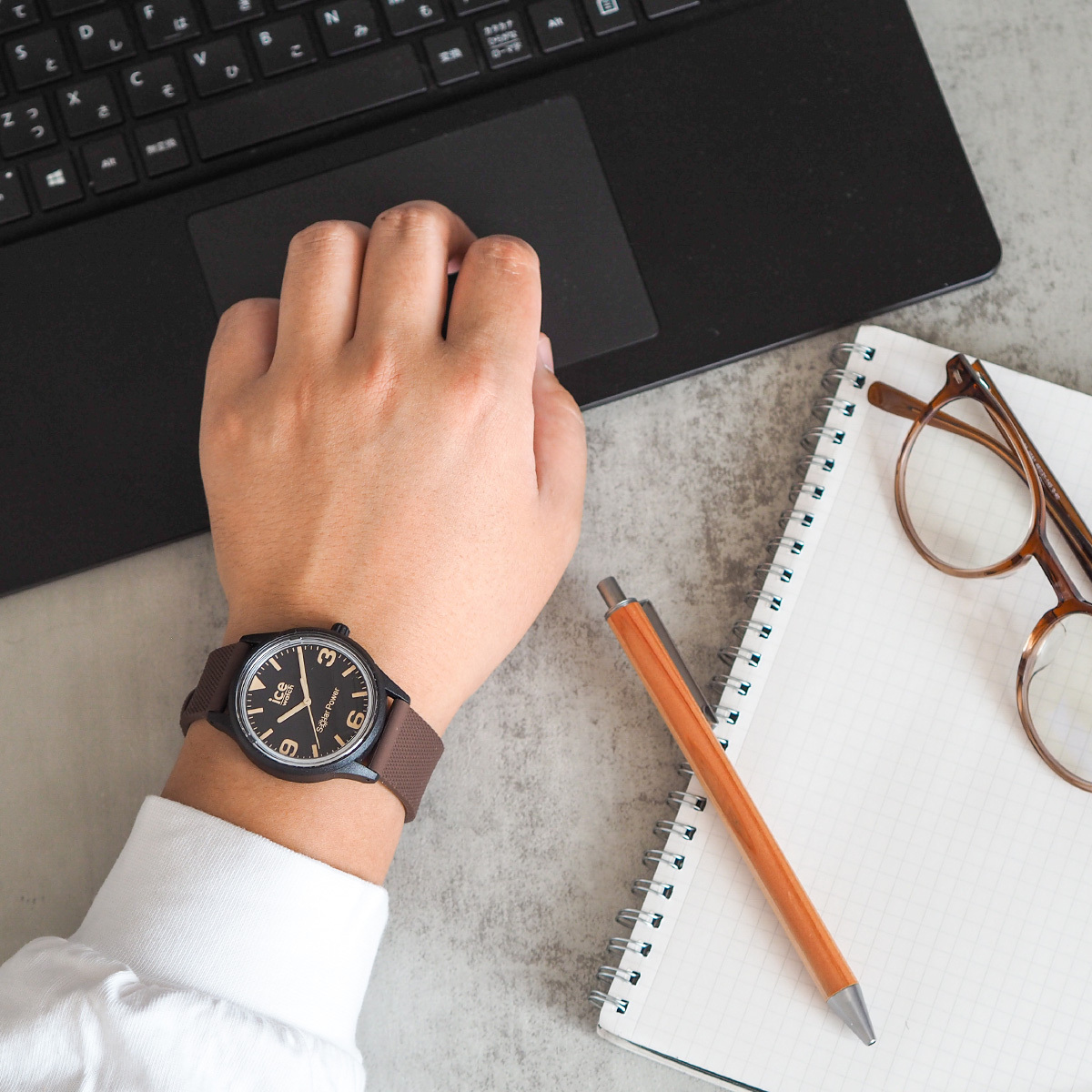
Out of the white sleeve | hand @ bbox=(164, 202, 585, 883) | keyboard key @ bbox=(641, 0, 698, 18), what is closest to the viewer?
the white sleeve

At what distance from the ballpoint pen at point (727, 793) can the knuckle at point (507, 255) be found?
8.3 inches

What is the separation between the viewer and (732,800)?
61 centimetres

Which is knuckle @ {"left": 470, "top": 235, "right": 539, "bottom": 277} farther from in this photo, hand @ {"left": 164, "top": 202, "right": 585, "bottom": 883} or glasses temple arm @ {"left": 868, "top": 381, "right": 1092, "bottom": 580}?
glasses temple arm @ {"left": 868, "top": 381, "right": 1092, "bottom": 580}

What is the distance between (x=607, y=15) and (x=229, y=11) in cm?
26

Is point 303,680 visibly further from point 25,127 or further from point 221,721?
point 25,127

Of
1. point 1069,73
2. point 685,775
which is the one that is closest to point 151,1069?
point 685,775

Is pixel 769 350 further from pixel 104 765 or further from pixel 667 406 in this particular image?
pixel 104 765

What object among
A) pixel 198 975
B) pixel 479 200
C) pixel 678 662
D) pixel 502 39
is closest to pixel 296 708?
pixel 198 975

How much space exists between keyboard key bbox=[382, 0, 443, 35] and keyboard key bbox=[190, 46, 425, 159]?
0.01 metres

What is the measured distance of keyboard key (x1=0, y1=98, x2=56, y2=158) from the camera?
0.66m

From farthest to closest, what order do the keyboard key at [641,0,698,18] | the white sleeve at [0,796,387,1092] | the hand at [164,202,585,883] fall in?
the keyboard key at [641,0,698,18] → the hand at [164,202,585,883] → the white sleeve at [0,796,387,1092]

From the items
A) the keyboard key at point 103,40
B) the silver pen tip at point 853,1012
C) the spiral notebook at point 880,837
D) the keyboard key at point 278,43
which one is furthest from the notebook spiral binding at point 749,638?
the keyboard key at point 103,40

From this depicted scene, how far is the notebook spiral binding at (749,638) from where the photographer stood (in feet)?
2.04

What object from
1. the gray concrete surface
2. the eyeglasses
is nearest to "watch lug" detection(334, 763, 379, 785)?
the gray concrete surface
